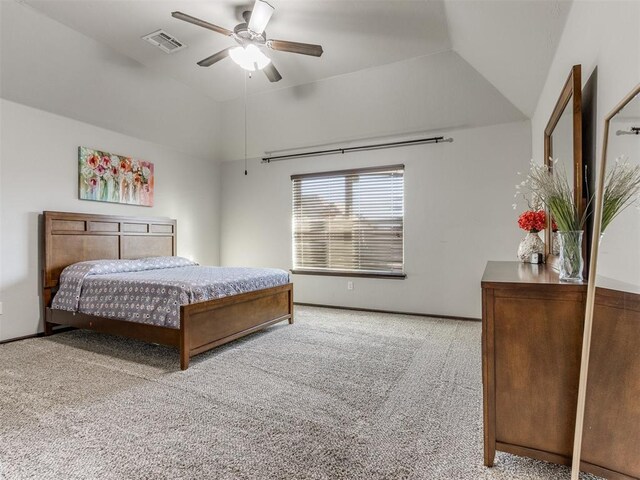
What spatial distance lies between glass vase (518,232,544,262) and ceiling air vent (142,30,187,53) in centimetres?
362

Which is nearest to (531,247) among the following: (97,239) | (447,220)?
(447,220)

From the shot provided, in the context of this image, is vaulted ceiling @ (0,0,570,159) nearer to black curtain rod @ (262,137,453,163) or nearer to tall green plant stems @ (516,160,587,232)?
black curtain rod @ (262,137,453,163)

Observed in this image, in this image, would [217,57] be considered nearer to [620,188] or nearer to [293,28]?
[293,28]

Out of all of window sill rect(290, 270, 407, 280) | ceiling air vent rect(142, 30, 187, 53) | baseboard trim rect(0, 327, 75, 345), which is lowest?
baseboard trim rect(0, 327, 75, 345)

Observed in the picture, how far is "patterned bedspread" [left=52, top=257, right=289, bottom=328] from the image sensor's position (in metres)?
2.90

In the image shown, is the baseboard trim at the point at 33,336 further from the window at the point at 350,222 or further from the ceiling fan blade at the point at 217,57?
the ceiling fan blade at the point at 217,57

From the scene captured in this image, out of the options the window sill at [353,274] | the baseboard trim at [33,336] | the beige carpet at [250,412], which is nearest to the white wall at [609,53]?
the beige carpet at [250,412]

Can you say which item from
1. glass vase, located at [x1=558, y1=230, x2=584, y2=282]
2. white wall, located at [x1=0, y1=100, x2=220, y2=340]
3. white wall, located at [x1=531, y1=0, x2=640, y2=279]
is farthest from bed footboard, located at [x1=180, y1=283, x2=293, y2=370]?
white wall, located at [x1=531, y1=0, x2=640, y2=279]

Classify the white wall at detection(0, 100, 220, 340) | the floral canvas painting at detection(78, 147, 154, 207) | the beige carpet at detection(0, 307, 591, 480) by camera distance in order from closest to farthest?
the beige carpet at detection(0, 307, 591, 480)
the white wall at detection(0, 100, 220, 340)
the floral canvas painting at detection(78, 147, 154, 207)

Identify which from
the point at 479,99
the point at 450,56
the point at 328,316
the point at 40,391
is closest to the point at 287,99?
the point at 450,56

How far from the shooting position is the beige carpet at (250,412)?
1604mm

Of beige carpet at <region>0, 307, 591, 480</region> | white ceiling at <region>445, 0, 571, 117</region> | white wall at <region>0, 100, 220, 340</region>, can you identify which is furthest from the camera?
white wall at <region>0, 100, 220, 340</region>

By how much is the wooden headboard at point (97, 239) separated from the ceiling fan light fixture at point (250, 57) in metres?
2.70

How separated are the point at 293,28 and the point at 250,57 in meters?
0.58
